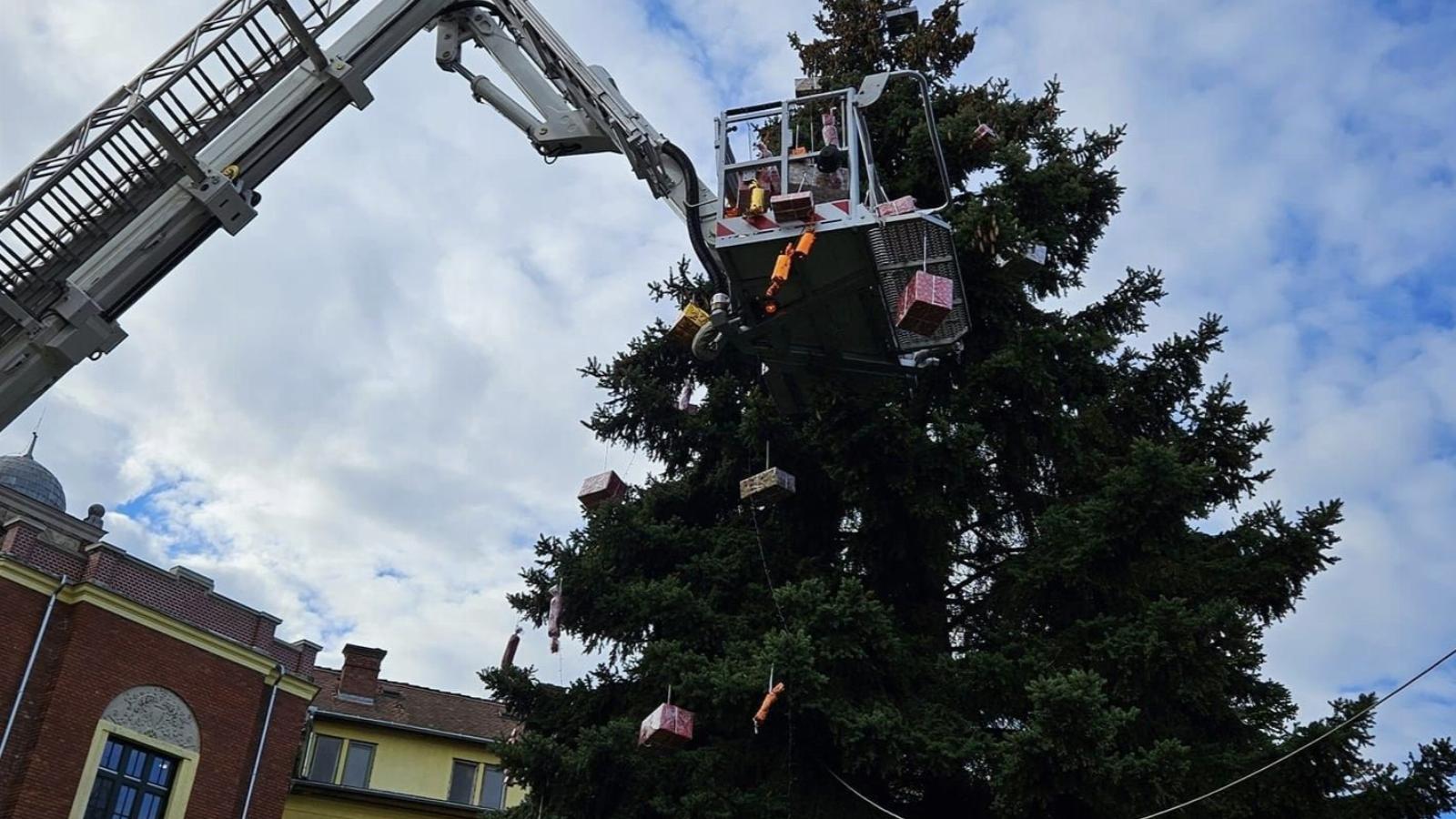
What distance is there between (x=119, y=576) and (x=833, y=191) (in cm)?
1853

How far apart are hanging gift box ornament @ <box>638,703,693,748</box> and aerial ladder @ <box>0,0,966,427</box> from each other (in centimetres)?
346

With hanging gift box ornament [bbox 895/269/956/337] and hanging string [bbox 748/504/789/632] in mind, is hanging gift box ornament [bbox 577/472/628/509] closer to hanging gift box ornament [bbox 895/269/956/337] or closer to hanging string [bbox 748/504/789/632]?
hanging string [bbox 748/504/789/632]

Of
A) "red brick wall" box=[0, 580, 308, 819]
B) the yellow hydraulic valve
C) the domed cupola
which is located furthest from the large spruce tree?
the domed cupola

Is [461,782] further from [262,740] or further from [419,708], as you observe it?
[262,740]

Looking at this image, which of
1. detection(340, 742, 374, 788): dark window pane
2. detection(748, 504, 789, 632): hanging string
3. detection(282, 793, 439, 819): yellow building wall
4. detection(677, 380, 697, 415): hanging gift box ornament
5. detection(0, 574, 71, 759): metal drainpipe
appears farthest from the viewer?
detection(340, 742, 374, 788): dark window pane

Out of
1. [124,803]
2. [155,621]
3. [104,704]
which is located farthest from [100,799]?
[155,621]

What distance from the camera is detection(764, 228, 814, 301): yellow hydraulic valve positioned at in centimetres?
935

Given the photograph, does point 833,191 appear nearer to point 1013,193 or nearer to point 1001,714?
point 1013,193

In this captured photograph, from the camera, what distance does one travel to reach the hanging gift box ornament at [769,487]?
521 inches

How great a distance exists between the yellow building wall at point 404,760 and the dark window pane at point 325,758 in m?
0.12

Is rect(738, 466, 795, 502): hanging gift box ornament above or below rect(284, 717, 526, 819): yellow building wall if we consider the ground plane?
below

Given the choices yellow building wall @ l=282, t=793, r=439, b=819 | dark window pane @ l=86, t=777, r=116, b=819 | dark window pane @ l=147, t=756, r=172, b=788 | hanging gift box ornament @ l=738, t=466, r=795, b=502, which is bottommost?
dark window pane @ l=86, t=777, r=116, b=819

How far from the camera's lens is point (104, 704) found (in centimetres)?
2225

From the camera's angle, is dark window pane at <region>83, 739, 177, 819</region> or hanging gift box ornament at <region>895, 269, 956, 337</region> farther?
dark window pane at <region>83, 739, 177, 819</region>
